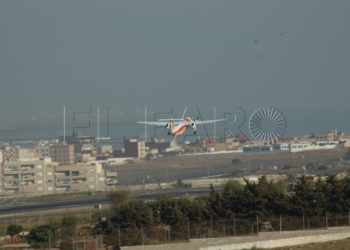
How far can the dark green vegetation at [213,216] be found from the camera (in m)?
40.2

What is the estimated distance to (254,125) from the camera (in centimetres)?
12225

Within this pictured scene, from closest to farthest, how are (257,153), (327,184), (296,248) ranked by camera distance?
1. (296,248)
2. (327,184)
3. (257,153)

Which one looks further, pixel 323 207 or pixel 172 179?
pixel 172 179

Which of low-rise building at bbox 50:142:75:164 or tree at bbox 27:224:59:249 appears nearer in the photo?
tree at bbox 27:224:59:249

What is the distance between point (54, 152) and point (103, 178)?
62.4 metres

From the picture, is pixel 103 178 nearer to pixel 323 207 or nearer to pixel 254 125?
pixel 254 125

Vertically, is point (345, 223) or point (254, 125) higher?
point (254, 125)

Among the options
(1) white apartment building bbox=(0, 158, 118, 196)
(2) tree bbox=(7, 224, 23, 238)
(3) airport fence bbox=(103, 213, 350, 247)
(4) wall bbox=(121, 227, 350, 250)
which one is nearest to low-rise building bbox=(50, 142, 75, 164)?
(1) white apartment building bbox=(0, 158, 118, 196)

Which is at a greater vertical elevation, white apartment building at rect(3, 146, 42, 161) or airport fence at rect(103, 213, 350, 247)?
white apartment building at rect(3, 146, 42, 161)

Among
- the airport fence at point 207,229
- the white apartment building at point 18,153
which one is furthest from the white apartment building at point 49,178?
the airport fence at point 207,229

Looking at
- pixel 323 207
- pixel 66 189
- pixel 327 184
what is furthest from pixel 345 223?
pixel 66 189

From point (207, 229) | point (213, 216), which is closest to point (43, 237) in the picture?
point (207, 229)

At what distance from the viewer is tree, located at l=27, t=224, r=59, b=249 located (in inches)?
1641

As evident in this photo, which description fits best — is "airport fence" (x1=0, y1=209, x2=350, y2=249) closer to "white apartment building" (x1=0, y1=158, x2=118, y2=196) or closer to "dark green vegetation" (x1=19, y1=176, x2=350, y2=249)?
"dark green vegetation" (x1=19, y1=176, x2=350, y2=249)
